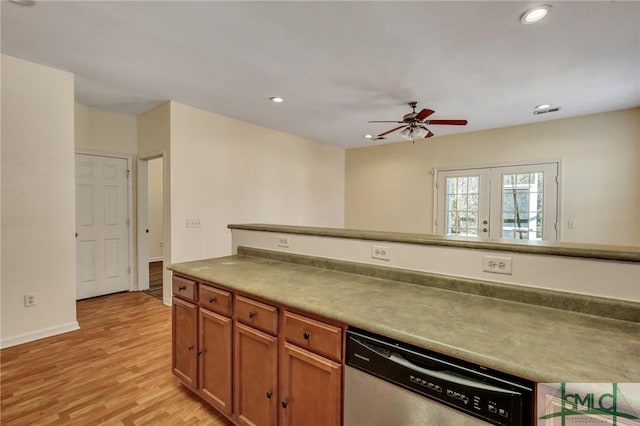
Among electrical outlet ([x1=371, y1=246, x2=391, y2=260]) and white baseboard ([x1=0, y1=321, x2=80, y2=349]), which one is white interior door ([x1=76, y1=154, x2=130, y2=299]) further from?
electrical outlet ([x1=371, y1=246, x2=391, y2=260])

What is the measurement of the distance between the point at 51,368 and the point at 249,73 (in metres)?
3.08

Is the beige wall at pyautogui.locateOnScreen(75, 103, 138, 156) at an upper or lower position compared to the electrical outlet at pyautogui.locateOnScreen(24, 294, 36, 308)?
upper

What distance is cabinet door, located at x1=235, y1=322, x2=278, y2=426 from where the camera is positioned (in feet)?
4.91

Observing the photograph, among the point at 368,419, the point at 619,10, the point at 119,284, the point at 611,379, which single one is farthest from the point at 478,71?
the point at 119,284

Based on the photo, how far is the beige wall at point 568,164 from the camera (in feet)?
12.8

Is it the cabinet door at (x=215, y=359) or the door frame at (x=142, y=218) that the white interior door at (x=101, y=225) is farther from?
the cabinet door at (x=215, y=359)

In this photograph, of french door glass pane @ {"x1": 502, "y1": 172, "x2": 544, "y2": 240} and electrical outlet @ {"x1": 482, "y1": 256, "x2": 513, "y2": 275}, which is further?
french door glass pane @ {"x1": 502, "y1": 172, "x2": 544, "y2": 240}

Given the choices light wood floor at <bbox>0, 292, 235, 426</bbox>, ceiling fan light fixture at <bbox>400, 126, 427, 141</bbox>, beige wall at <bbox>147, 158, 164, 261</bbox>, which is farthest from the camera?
beige wall at <bbox>147, 158, 164, 261</bbox>

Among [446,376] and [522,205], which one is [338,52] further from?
[522,205]

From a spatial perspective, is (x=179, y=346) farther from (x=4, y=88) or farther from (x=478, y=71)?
(x=478, y=71)

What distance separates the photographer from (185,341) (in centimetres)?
200

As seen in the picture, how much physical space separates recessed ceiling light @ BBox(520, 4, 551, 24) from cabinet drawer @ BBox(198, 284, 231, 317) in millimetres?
2665

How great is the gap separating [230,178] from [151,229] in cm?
323

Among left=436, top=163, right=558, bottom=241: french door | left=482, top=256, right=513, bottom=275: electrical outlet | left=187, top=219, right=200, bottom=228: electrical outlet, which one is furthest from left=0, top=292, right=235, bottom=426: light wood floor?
left=436, top=163, right=558, bottom=241: french door
